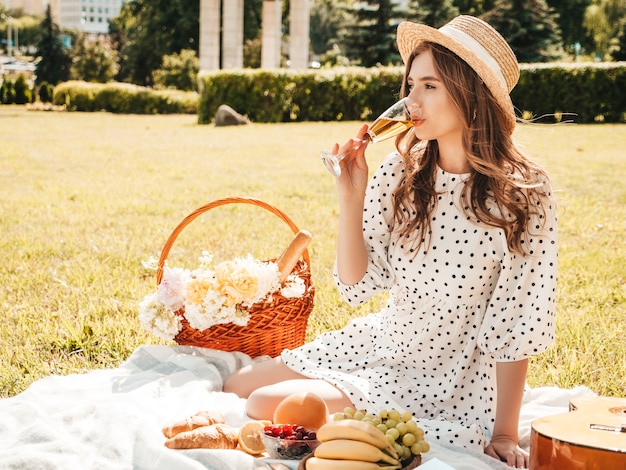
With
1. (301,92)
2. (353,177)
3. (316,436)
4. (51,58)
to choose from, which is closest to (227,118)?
(301,92)

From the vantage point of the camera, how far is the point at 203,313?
381 centimetres

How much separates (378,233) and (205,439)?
1.10 meters

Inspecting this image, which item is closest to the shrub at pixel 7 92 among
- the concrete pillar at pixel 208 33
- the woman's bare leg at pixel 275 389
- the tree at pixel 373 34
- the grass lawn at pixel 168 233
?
the concrete pillar at pixel 208 33

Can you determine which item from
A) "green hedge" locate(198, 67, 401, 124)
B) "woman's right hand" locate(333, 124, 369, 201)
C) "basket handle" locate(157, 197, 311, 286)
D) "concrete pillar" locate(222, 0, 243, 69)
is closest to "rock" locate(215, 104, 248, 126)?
"green hedge" locate(198, 67, 401, 124)

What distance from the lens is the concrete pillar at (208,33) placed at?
88.6ft

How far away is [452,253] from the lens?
10.3 ft

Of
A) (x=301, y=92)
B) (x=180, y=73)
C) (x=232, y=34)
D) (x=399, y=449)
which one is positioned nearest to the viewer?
(x=399, y=449)

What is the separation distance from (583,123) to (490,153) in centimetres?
1918

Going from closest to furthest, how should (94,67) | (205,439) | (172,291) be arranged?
1. (205,439)
2. (172,291)
3. (94,67)

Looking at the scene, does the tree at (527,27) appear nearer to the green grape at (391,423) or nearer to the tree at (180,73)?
the tree at (180,73)

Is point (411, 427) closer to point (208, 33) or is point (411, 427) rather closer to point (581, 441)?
point (581, 441)

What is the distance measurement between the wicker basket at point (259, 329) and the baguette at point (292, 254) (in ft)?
0.41

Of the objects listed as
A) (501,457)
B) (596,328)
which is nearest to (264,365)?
(501,457)

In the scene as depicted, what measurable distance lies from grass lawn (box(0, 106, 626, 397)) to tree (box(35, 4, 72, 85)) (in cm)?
3895
